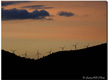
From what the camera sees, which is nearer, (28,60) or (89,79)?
(89,79)

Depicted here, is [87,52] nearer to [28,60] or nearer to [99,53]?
[99,53]

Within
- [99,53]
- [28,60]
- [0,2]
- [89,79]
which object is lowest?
[28,60]

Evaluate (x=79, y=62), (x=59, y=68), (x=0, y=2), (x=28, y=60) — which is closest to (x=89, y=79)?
(x=0, y=2)

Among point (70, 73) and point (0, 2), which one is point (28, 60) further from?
point (0, 2)

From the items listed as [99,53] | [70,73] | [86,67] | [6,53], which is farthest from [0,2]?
[6,53]

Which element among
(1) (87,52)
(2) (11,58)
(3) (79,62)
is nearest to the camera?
(3) (79,62)

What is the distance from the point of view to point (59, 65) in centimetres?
14825

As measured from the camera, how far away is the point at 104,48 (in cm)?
16862

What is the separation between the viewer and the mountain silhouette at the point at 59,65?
4700 inches

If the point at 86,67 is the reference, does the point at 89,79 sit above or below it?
above

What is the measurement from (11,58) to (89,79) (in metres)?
146

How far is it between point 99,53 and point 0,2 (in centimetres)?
12116

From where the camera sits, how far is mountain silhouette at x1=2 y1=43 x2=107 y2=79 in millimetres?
119375

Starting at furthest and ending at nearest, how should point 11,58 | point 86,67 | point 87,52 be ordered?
point 11,58 < point 87,52 < point 86,67
